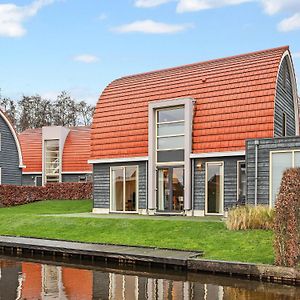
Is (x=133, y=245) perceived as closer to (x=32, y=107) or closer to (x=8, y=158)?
(x=8, y=158)

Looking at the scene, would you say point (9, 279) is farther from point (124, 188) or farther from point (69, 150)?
point (69, 150)

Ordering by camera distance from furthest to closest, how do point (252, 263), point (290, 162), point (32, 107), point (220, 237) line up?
point (32, 107), point (290, 162), point (220, 237), point (252, 263)

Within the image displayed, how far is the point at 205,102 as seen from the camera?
77.0 feet

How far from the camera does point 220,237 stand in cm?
1543

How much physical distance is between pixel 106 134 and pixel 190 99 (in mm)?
5292

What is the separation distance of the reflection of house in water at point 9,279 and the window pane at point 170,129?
36.8ft

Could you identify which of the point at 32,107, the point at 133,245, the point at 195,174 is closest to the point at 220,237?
the point at 133,245

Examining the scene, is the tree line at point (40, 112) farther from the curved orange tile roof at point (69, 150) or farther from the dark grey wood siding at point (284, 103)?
the dark grey wood siding at point (284, 103)

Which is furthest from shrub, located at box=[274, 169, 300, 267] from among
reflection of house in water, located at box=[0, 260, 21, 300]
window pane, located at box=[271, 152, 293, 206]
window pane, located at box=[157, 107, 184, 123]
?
window pane, located at box=[157, 107, 184, 123]

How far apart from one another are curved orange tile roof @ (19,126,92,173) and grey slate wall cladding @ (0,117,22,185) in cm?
682

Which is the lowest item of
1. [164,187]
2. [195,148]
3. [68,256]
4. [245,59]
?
[68,256]

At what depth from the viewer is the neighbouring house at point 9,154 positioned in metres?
38.0

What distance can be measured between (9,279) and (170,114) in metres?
13.7

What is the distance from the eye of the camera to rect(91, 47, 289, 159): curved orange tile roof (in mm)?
21938
